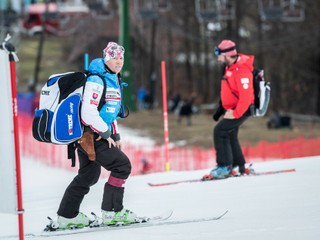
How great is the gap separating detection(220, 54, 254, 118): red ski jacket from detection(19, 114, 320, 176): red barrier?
6.35 metres

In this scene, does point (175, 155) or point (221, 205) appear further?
point (175, 155)

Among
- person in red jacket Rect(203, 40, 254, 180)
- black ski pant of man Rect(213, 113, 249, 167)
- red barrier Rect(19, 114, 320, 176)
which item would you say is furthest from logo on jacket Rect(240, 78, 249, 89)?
red barrier Rect(19, 114, 320, 176)

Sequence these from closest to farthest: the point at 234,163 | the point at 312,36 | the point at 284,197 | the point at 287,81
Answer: the point at 284,197, the point at 234,163, the point at 312,36, the point at 287,81

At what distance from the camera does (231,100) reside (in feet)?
36.2

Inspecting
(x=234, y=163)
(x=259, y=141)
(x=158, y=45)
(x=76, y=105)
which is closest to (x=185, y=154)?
(x=259, y=141)

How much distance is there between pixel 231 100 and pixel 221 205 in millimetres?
2222

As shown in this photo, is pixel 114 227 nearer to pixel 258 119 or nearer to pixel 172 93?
pixel 258 119

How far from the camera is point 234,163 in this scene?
11.5 m

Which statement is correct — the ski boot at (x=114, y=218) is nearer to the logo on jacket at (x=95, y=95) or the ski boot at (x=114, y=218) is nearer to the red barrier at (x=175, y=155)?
the logo on jacket at (x=95, y=95)

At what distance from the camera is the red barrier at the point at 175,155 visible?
1888 cm

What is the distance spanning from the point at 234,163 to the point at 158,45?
5066 cm

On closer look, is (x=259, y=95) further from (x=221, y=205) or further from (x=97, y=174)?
(x=97, y=174)

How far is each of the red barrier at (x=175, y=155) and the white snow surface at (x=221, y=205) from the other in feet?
18.9

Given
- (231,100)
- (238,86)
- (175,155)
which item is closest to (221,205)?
(238,86)
